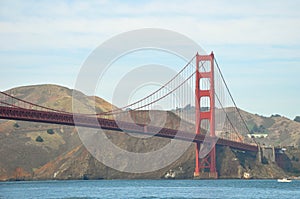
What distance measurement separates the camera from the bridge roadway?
3238 inches

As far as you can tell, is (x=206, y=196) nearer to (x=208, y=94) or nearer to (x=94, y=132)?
(x=208, y=94)

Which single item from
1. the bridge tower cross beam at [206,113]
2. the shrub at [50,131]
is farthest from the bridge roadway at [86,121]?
the shrub at [50,131]

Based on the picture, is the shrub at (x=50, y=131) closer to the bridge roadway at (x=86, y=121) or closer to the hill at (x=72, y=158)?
the hill at (x=72, y=158)

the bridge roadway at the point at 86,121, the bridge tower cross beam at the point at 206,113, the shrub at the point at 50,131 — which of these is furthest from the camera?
the shrub at the point at 50,131

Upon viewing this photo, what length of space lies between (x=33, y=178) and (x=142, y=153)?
68.0ft

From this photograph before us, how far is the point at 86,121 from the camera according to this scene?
9556 cm

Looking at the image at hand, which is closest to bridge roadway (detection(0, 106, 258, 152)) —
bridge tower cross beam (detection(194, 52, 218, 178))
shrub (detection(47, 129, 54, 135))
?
bridge tower cross beam (detection(194, 52, 218, 178))

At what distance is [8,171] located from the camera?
143875 mm

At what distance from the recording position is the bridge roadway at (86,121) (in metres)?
82.2

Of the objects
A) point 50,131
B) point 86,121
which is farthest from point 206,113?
point 50,131

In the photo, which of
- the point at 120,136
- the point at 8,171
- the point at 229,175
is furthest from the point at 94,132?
the point at 229,175

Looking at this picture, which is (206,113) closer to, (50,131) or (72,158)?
(72,158)

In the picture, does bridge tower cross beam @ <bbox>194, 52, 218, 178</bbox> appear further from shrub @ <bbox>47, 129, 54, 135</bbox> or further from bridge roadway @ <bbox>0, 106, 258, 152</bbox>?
shrub @ <bbox>47, 129, 54, 135</bbox>

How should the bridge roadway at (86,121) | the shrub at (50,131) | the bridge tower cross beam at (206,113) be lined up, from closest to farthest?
the bridge roadway at (86,121) → the bridge tower cross beam at (206,113) → the shrub at (50,131)
